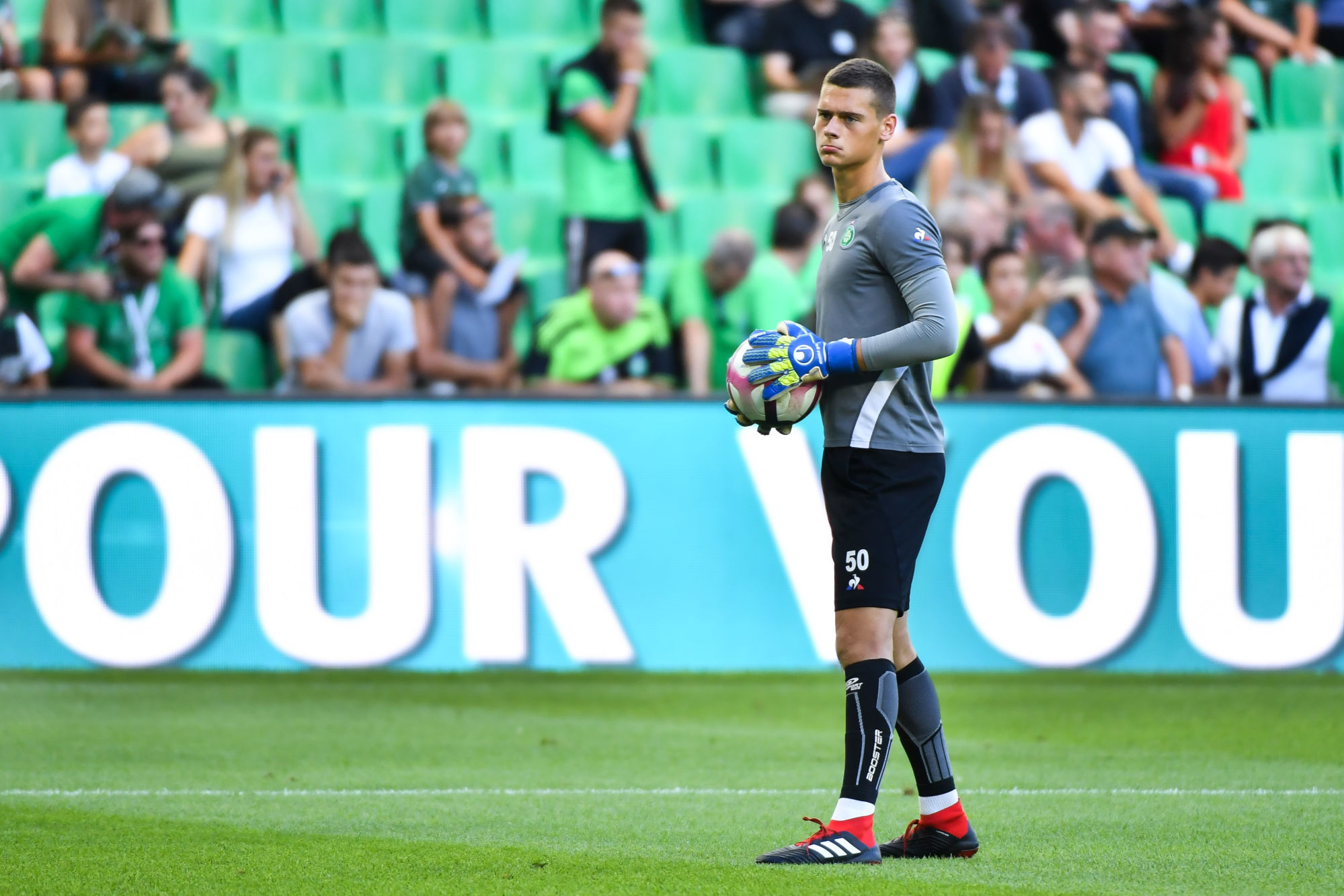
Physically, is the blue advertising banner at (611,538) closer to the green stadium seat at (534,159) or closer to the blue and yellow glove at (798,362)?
the green stadium seat at (534,159)

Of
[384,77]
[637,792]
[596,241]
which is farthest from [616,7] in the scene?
[637,792]

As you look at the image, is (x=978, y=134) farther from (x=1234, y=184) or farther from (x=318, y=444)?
(x=318, y=444)

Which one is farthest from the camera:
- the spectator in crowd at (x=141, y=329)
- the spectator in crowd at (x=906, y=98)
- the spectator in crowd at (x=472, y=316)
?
the spectator in crowd at (x=906, y=98)

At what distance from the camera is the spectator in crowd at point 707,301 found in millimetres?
9781

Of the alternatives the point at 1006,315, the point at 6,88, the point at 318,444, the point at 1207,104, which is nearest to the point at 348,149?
the point at 6,88

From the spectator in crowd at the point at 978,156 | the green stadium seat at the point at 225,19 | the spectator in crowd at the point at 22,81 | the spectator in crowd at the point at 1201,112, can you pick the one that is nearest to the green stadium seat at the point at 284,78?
the green stadium seat at the point at 225,19

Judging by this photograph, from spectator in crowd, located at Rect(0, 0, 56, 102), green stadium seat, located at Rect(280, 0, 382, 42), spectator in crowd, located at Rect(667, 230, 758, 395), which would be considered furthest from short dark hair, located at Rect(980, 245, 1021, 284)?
spectator in crowd, located at Rect(0, 0, 56, 102)

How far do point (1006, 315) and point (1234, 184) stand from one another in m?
3.11

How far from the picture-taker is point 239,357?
950 centimetres

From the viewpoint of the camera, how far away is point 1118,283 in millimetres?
10070

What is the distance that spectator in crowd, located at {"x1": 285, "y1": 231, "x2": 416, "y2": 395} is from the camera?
9344 millimetres

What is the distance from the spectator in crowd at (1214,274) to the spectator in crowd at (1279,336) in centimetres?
13

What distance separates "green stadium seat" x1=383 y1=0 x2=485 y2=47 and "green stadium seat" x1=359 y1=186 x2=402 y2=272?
1.82 meters

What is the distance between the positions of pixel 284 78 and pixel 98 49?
4.25 feet
